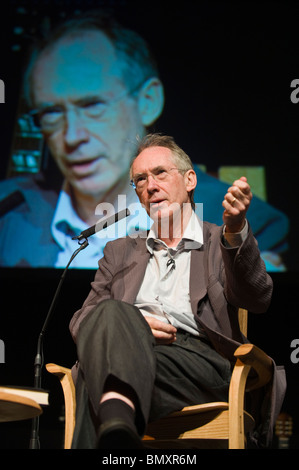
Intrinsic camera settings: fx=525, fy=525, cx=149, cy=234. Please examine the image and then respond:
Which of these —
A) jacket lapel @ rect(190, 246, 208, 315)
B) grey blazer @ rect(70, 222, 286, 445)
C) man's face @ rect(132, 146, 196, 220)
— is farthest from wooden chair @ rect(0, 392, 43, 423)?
man's face @ rect(132, 146, 196, 220)

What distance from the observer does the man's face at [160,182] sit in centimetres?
225

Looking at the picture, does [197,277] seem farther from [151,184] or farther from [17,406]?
[17,406]

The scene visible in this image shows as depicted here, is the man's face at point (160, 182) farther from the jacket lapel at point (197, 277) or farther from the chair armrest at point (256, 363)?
the chair armrest at point (256, 363)

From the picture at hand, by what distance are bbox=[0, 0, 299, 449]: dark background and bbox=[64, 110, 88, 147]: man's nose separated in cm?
41

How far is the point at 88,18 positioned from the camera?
12.6 ft

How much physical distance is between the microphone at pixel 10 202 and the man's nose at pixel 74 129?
0.51m

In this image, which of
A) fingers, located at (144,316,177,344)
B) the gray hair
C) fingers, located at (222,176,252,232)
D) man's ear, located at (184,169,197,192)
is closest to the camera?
fingers, located at (222,176,252,232)

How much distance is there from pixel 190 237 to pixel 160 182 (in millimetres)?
295

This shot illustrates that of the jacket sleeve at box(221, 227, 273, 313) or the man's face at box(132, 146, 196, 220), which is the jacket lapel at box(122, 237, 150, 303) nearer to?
the man's face at box(132, 146, 196, 220)

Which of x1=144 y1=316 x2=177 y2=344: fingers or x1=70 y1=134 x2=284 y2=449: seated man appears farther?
x1=144 y1=316 x2=177 y2=344: fingers

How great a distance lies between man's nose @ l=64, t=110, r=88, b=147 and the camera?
12.1ft

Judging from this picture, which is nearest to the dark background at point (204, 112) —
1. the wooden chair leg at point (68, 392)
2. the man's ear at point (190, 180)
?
the man's ear at point (190, 180)

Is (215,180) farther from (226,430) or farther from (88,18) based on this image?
(226,430)

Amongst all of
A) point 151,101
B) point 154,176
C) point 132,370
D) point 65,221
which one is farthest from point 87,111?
point 132,370
